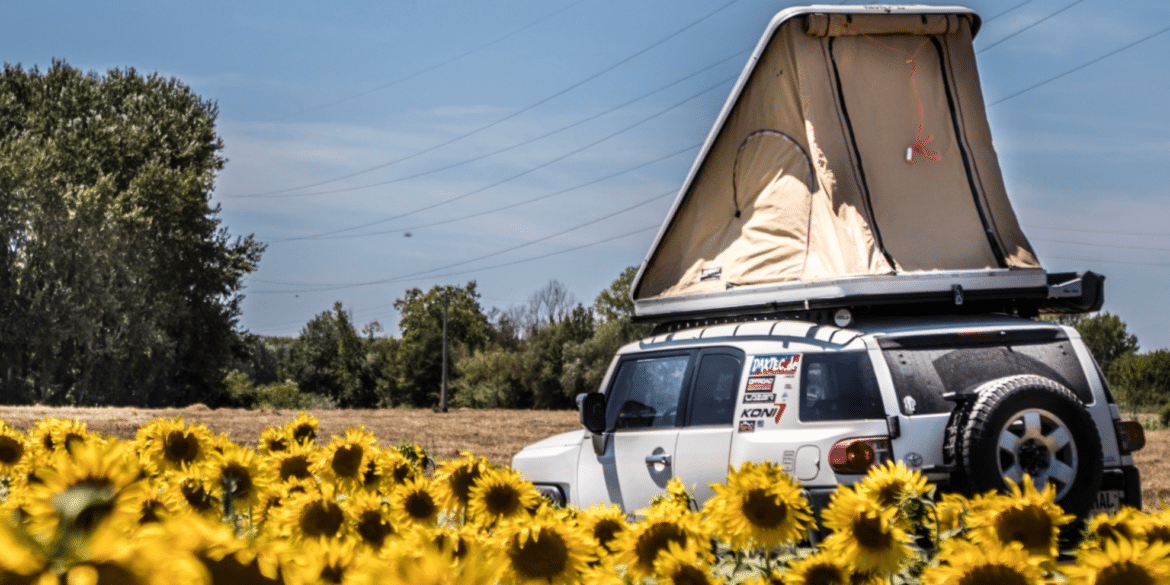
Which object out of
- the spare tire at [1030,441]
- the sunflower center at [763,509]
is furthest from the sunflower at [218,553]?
the spare tire at [1030,441]

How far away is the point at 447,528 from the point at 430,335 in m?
100

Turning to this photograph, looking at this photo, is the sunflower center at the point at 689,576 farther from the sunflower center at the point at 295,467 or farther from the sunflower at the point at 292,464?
the sunflower center at the point at 295,467

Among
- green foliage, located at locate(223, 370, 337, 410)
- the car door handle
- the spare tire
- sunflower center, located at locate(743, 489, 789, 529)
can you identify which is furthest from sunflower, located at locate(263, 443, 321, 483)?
green foliage, located at locate(223, 370, 337, 410)

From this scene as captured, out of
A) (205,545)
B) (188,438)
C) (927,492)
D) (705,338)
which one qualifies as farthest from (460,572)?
(705,338)

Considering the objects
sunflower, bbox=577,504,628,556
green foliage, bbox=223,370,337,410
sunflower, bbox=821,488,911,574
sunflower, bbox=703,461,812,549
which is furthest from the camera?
green foliage, bbox=223,370,337,410

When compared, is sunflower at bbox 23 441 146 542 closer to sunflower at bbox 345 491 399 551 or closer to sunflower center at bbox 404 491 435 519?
sunflower at bbox 345 491 399 551

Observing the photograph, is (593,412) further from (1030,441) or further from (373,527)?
(373,527)

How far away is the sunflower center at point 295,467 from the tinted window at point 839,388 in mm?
3567

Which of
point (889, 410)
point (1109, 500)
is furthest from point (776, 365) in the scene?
point (1109, 500)

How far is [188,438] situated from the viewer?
177 inches

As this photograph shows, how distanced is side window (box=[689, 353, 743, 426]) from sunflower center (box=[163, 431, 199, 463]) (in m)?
3.72

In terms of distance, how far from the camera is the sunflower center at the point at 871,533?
9.60 feet

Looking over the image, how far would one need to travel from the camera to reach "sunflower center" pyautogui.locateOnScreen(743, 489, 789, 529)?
3270 millimetres

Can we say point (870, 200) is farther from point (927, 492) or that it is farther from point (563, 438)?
point (927, 492)
